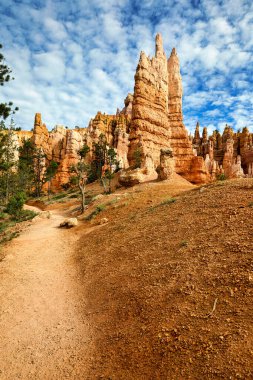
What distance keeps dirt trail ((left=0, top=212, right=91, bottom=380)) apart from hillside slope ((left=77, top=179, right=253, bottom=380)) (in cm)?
56

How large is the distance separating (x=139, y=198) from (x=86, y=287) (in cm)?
1325

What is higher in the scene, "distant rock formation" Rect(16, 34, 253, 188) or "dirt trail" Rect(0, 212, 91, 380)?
"distant rock formation" Rect(16, 34, 253, 188)

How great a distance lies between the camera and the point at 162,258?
8.77 meters

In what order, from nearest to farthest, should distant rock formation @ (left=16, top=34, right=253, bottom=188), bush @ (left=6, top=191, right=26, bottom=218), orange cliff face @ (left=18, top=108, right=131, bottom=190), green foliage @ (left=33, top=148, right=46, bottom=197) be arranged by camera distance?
bush @ (left=6, top=191, right=26, bottom=218)
distant rock formation @ (left=16, top=34, right=253, bottom=188)
green foliage @ (left=33, top=148, right=46, bottom=197)
orange cliff face @ (left=18, top=108, right=131, bottom=190)

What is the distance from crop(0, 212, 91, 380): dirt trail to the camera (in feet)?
18.6

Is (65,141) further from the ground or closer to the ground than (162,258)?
further from the ground

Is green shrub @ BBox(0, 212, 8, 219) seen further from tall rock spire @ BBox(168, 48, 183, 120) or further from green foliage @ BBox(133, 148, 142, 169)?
tall rock spire @ BBox(168, 48, 183, 120)

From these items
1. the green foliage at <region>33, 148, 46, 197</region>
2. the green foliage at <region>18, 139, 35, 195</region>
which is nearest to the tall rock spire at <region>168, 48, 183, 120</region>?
the green foliage at <region>33, 148, 46, 197</region>

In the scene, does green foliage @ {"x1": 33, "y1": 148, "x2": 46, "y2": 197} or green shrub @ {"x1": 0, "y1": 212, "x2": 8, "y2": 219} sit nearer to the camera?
green shrub @ {"x1": 0, "y1": 212, "x2": 8, "y2": 219}

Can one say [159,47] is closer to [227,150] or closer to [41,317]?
[227,150]

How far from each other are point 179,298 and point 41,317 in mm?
4737

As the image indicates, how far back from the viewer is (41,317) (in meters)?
7.60

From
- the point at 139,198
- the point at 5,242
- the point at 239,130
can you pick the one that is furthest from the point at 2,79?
the point at 239,130

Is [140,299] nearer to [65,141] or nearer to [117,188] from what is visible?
[117,188]
